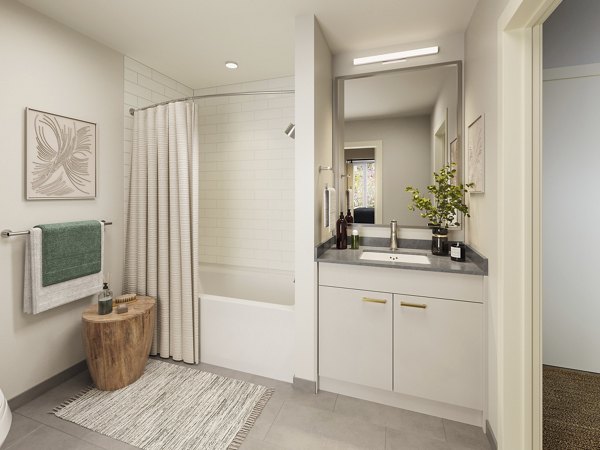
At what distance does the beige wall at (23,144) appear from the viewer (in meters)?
1.95

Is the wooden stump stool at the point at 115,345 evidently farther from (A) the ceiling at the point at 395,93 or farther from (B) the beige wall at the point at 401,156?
(A) the ceiling at the point at 395,93

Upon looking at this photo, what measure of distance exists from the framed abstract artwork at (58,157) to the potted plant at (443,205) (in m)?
2.53

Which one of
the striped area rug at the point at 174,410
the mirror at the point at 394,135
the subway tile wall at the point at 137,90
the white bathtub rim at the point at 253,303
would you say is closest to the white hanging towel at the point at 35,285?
the striped area rug at the point at 174,410

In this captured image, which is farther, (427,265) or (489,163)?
(427,265)

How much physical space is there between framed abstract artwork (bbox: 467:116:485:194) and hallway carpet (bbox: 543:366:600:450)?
4.57 ft

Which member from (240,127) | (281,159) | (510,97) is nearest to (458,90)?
(510,97)

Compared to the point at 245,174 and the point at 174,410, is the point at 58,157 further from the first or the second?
the point at 174,410

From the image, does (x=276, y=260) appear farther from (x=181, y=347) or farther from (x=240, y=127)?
(x=240, y=127)

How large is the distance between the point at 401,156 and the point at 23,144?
2.69 meters

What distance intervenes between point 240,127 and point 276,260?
151cm

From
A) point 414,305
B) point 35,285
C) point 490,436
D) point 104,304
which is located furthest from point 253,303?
point 490,436

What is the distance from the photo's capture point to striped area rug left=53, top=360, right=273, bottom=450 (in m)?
1.75

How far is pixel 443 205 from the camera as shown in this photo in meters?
2.29

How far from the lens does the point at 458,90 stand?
2.41 meters
